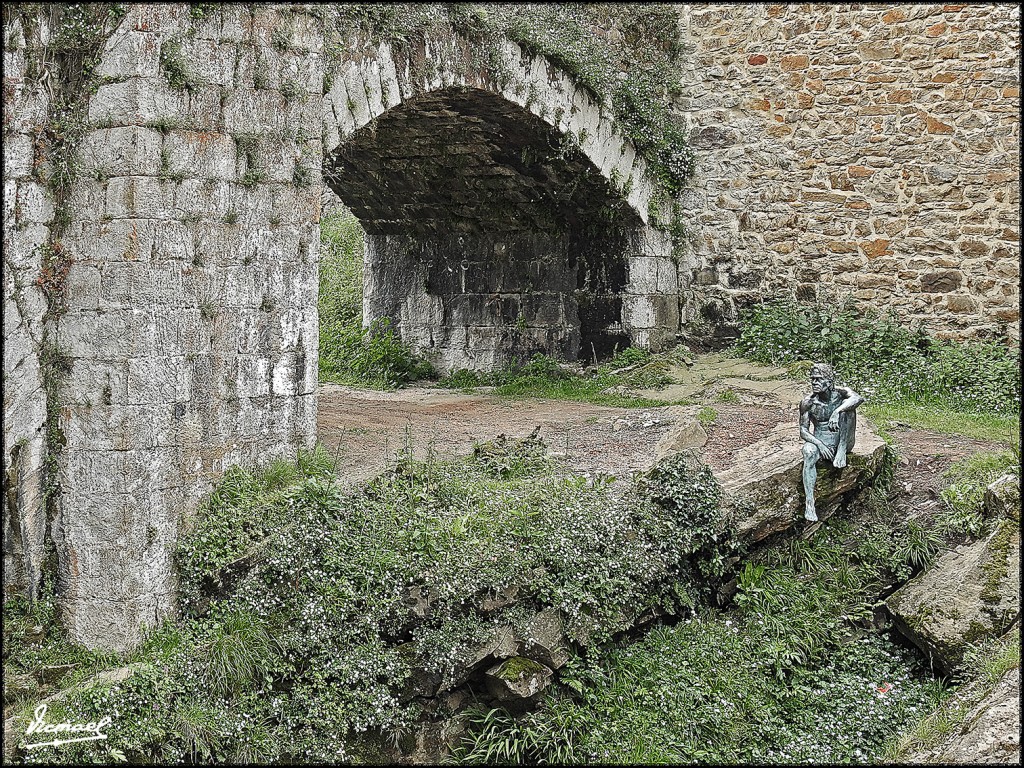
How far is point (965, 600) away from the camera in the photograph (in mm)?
5105

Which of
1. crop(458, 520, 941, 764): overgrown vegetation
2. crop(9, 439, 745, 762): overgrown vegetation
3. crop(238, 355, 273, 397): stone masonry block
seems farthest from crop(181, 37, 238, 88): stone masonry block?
crop(458, 520, 941, 764): overgrown vegetation

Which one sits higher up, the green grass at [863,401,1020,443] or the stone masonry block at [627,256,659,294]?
the stone masonry block at [627,256,659,294]

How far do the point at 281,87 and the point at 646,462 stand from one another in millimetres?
3143

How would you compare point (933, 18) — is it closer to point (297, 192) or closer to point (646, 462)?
point (646, 462)

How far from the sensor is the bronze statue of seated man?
557 centimetres

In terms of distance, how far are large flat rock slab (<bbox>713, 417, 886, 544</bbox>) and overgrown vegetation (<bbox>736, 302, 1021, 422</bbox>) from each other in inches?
97.5

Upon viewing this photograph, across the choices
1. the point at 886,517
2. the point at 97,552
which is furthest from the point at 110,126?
the point at 886,517

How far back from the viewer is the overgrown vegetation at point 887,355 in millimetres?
8227

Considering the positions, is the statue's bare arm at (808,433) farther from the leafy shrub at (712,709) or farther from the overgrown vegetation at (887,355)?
the overgrown vegetation at (887,355)

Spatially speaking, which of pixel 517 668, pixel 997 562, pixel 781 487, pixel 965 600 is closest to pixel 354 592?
pixel 517 668

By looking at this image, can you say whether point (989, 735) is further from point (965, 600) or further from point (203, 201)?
point (203, 201)

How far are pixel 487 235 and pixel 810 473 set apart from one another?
19.1 feet

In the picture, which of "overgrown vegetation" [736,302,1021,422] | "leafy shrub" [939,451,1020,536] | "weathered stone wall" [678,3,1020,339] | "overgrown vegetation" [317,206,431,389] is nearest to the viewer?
"leafy shrub" [939,451,1020,536]
